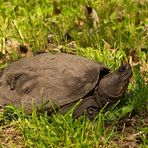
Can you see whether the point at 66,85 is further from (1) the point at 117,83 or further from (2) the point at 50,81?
(1) the point at 117,83

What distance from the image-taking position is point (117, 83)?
3205 millimetres

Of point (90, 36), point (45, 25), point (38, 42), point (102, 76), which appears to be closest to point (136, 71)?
point (102, 76)

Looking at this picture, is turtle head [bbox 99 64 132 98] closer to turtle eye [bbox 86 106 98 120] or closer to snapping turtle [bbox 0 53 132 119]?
snapping turtle [bbox 0 53 132 119]

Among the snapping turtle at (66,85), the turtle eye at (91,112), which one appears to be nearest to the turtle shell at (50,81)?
the snapping turtle at (66,85)

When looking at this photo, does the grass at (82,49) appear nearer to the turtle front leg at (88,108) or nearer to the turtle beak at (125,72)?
the turtle front leg at (88,108)

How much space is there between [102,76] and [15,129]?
829 mm

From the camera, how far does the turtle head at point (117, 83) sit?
320cm

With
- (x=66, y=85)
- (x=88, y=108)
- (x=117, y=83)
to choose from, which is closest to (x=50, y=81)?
(x=66, y=85)

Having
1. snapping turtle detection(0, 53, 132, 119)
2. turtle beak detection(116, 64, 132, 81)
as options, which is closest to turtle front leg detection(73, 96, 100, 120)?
snapping turtle detection(0, 53, 132, 119)

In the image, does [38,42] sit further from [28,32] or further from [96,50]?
[96,50]

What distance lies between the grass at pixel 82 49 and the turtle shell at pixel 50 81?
0.13 m

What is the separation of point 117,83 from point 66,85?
0.40 m

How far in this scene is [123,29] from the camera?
480cm

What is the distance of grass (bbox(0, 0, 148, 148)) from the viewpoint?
2918 mm
